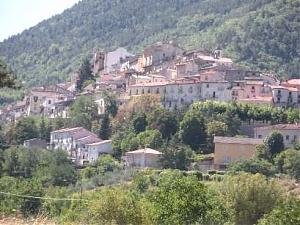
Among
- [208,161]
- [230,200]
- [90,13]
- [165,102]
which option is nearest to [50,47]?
[90,13]

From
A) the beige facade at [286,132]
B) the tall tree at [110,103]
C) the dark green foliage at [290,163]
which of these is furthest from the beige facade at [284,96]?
the dark green foliage at [290,163]

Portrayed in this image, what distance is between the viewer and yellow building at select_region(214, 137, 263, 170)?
50.0 metres

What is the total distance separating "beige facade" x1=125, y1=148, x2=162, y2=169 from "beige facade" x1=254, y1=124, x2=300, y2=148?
7.52 metres

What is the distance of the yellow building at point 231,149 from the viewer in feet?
164

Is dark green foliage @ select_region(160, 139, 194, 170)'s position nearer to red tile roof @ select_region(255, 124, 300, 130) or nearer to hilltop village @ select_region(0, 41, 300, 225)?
hilltop village @ select_region(0, 41, 300, 225)

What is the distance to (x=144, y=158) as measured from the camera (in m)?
51.7

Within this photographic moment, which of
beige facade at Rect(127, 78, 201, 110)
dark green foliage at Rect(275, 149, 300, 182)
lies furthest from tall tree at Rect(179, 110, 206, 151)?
beige facade at Rect(127, 78, 201, 110)

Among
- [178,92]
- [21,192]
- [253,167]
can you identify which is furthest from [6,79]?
[178,92]

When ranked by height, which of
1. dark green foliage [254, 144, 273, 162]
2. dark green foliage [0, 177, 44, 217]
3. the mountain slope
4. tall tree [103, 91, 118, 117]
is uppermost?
the mountain slope

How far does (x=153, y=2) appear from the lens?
593 feet

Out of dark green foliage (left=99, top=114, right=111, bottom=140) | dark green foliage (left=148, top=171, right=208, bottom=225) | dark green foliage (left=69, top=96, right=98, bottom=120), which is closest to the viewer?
dark green foliage (left=148, top=171, right=208, bottom=225)

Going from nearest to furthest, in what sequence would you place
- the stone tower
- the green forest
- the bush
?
the green forest
the bush
the stone tower

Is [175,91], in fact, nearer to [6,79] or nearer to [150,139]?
[150,139]

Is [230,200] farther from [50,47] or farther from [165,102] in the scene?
[50,47]
